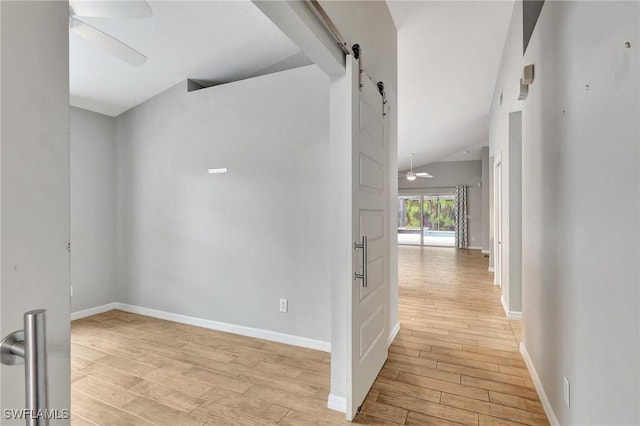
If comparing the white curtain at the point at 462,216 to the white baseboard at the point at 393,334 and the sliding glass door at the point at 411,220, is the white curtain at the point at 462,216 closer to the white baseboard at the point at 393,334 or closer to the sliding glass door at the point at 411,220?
the sliding glass door at the point at 411,220

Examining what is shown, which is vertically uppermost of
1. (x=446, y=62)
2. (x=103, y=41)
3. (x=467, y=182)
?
(x=446, y=62)

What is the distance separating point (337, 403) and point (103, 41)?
2.85 metres

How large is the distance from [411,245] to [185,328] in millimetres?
9422

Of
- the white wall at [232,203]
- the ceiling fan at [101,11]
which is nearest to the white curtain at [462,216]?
the white wall at [232,203]

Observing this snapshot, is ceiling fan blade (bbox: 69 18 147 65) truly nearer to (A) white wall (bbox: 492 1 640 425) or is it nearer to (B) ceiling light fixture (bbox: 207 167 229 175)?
(B) ceiling light fixture (bbox: 207 167 229 175)

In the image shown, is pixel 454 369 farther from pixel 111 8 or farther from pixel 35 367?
pixel 111 8

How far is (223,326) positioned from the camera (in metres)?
3.42

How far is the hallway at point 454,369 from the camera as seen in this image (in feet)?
6.51

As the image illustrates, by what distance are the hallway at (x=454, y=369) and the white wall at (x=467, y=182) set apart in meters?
6.35

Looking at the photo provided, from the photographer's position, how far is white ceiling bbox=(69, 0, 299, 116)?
2602 millimetres

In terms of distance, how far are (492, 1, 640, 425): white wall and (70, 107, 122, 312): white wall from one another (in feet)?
15.5

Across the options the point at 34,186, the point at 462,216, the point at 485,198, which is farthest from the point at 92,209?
the point at 462,216

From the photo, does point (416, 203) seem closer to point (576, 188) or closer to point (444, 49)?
point (444, 49)

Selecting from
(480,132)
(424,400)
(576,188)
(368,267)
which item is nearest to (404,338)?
(424,400)
